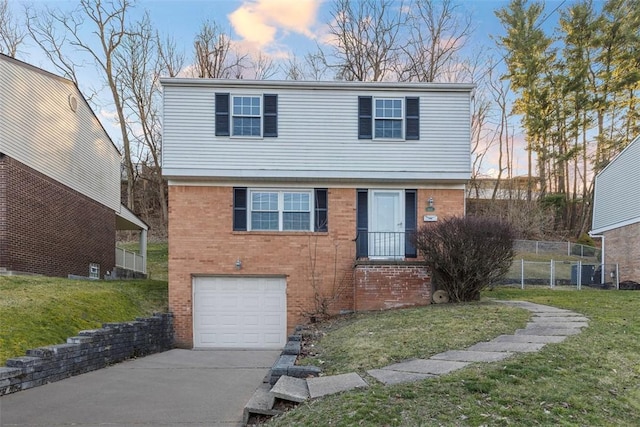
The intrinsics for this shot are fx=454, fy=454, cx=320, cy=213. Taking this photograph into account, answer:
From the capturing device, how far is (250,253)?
38.8 ft

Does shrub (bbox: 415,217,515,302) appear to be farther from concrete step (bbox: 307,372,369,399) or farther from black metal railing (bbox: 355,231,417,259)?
concrete step (bbox: 307,372,369,399)

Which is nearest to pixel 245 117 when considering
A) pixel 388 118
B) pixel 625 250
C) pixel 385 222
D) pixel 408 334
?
pixel 388 118

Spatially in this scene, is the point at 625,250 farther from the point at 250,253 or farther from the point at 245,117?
the point at 245,117

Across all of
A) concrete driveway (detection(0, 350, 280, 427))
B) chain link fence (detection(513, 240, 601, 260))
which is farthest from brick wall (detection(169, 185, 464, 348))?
chain link fence (detection(513, 240, 601, 260))

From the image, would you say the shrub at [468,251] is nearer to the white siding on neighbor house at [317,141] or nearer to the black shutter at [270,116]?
the white siding on neighbor house at [317,141]

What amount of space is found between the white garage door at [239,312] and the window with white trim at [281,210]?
1432mm

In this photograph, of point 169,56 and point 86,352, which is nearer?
point 86,352

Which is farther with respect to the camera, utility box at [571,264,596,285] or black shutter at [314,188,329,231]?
utility box at [571,264,596,285]

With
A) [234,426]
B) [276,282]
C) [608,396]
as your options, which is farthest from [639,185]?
[234,426]

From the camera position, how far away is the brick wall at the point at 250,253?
1173 centimetres

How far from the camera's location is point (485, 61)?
3033 cm

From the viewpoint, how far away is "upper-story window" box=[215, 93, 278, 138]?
11922 millimetres

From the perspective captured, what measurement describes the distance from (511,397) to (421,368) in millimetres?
1215

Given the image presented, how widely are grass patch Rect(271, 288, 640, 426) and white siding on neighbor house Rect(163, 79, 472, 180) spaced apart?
24.1ft
